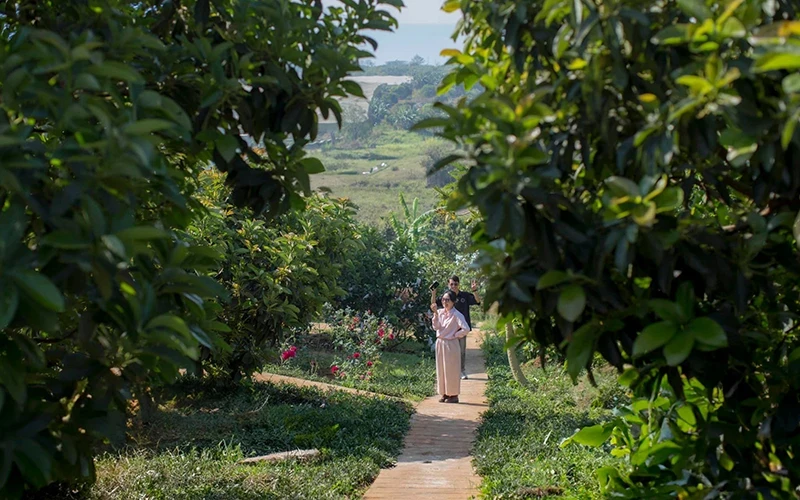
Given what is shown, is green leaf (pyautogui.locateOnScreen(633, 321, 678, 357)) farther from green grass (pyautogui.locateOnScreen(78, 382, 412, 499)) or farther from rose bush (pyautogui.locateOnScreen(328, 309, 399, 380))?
rose bush (pyautogui.locateOnScreen(328, 309, 399, 380))

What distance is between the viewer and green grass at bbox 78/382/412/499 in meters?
6.88

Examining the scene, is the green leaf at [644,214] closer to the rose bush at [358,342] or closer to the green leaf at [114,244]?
the green leaf at [114,244]

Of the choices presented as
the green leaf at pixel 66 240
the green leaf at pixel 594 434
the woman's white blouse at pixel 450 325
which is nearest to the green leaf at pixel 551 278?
the green leaf at pixel 66 240

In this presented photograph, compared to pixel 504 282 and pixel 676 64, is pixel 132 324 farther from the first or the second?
pixel 676 64

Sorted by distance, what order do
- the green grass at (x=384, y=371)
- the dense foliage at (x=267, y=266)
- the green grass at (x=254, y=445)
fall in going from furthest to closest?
1. the green grass at (x=384, y=371)
2. the dense foliage at (x=267, y=266)
3. the green grass at (x=254, y=445)

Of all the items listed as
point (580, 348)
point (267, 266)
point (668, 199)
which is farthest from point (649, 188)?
point (267, 266)

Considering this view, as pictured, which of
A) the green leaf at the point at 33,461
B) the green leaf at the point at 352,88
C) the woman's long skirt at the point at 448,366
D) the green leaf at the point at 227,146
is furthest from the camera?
the woman's long skirt at the point at 448,366

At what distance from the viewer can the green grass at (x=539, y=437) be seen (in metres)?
7.16

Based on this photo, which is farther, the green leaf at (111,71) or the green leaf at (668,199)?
the green leaf at (111,71)

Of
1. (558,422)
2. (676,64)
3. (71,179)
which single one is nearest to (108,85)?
(71,179)

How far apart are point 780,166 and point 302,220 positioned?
945 cm

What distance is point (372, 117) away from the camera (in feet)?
375

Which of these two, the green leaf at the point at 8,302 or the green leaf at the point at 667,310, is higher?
the green leaf at the point at 8,302

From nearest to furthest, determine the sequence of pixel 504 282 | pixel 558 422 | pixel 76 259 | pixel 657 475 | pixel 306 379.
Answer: pixel 76 259
pixel 504 282
pixel 657 475
pixel 558 422
pixel 306 379
